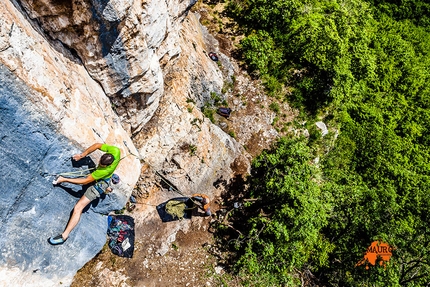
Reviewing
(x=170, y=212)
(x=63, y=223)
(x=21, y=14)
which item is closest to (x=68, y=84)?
(x=21, y=14)

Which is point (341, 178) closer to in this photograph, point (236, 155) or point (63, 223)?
point (236, 155)

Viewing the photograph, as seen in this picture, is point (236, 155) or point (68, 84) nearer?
point (68, 84)

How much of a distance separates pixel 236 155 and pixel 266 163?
5.98ft

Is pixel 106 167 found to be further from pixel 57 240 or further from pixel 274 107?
pixel 274 107

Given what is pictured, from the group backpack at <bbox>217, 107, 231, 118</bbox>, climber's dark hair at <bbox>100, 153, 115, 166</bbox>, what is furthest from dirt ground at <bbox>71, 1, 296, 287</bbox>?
climber's dark hair at <bbox>100, 153, 115, 166</bbox>

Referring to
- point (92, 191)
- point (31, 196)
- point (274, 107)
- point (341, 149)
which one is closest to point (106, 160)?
point (92, 191)

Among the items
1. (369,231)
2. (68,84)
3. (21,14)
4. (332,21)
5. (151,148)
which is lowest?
(369,231)

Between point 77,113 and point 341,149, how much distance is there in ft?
45.4

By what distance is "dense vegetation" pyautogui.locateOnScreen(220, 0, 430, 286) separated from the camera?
11820mm

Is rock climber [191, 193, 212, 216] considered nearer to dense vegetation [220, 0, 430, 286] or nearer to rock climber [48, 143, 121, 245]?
dense vegetation [220, 0, 430, 286]

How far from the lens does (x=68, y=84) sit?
25.8 ft

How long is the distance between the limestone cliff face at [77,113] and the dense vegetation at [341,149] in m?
3.99

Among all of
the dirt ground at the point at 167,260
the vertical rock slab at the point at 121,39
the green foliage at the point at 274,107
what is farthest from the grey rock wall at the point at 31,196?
the green foliage at the point at 274,107

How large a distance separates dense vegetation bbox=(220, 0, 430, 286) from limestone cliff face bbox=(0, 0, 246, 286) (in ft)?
13.1
